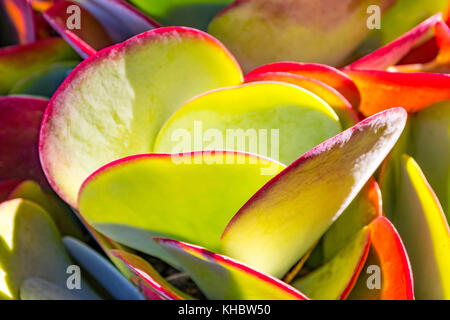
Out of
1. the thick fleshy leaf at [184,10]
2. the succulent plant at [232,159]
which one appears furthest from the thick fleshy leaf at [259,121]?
the thick fleshy leaf at [184,10]

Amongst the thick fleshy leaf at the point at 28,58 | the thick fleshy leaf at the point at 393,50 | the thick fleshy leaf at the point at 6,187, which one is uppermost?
the thick fleshy leaf at the point at 393,50

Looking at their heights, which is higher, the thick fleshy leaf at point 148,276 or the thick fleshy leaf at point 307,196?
the thick fleshy leaf at point 307,196

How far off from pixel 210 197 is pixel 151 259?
0.13m

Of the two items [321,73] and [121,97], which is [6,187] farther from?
[321,73]

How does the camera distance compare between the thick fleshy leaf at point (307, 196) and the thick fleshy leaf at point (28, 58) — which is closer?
the thick fleshy leaf at point (307, 196)

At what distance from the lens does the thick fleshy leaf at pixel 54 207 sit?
425 mm

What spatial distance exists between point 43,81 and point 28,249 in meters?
0.14

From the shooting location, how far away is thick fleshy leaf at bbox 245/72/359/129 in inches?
13.8

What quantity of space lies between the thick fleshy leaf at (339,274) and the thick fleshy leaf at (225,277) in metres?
0.04

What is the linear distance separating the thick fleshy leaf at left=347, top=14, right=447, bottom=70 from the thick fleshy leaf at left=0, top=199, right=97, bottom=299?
0.25 metres

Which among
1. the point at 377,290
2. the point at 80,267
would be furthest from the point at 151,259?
the point at 377,290

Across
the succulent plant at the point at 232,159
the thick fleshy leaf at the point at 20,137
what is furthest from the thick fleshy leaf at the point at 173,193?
the thick fleshy leaf at the point at 20,137

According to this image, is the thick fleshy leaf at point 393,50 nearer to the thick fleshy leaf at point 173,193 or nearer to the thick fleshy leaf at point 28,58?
the thick fleshy leaf at point 173,193

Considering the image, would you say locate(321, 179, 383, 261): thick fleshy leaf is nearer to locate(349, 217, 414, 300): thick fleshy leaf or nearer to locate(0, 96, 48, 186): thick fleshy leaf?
locate(349, 217, 414, 300): thick fleshy leaf
